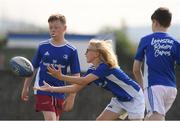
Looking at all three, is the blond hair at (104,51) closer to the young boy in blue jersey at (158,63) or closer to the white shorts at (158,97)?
the young boy in blue jersey at (158,63)

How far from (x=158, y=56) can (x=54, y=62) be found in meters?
1.72

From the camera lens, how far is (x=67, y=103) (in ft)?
37.7

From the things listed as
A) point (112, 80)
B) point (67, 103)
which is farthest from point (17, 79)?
point (112, 80)

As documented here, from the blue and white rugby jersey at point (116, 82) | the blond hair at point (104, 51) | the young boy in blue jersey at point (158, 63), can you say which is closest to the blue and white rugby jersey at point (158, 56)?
the young boy in blue jersey at point (158, 63)

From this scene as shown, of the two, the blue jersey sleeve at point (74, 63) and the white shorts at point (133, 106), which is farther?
the blue jersey sleeve at point (74, 63)

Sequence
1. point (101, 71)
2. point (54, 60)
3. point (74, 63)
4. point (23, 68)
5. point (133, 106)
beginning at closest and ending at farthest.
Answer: point (101, 71)
point (133, 106)
point (23, 68)
point (54, 60)
point (74, 63)

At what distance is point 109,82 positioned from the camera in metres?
10.4

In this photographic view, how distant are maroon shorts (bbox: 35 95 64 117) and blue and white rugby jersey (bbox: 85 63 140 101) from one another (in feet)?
3.80

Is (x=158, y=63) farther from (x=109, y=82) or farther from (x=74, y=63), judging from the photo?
(x=74, y=63)

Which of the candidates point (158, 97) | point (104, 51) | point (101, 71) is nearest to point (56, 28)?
point (104, 51)

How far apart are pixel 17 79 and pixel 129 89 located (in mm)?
9045

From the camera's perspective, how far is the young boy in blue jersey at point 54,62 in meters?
11.2

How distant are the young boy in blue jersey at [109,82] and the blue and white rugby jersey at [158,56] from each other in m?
0.28

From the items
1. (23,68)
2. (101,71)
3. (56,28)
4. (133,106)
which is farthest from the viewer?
(56,28)
